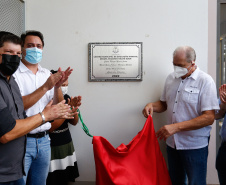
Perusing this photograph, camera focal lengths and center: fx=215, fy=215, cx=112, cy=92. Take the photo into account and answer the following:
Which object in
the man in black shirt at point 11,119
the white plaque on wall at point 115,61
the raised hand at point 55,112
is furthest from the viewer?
the white plaque on wall at point 115,61

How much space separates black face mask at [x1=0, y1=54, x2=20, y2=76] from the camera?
1.15 metres

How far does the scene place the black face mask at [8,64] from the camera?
115 centimetres

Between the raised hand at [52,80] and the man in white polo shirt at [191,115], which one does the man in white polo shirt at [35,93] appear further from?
the man in white polo shirt at [191,115]

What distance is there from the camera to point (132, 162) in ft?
5.84

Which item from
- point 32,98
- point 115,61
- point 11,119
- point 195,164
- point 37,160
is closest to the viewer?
point 11,119

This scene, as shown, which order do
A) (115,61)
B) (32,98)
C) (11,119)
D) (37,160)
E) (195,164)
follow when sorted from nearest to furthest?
(11,119) → (32,98) → (37,160) → (195,164) → (115,61)

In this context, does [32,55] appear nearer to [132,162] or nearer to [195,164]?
[132,162]

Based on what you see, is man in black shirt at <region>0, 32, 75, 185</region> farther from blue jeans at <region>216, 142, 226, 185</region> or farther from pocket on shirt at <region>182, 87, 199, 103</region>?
blue jeans at <region>216, 142, 226, 185</region>

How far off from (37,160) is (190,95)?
4.29ft

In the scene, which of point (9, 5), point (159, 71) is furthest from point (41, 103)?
point (159, 71)

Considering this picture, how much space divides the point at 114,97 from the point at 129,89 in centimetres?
18

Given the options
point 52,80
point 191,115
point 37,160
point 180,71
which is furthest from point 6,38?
point 191,115

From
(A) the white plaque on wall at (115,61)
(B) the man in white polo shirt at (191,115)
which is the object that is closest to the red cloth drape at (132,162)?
(B) the man in white polo shirt at (191,115)

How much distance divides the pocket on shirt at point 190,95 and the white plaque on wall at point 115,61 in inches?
22.3
